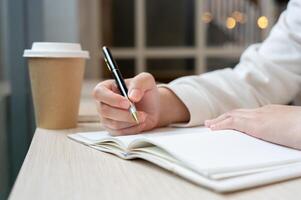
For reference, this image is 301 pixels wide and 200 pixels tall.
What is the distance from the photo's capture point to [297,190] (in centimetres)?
44

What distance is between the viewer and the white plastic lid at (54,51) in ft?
2.65

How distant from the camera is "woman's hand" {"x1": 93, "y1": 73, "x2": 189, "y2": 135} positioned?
737 mm

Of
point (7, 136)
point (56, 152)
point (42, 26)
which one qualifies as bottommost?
point (7, 136)

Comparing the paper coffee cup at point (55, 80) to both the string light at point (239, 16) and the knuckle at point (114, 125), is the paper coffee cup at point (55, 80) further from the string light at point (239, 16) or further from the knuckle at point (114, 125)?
the string light at point (239, 16)

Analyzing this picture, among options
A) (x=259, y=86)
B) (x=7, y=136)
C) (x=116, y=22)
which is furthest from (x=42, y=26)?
(x=116, y=22)

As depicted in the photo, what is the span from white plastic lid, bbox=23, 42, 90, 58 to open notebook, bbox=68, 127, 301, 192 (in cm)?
24

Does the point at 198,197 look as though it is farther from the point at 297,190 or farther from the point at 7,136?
the point at 7,136

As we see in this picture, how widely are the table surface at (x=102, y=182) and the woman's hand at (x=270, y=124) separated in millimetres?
134

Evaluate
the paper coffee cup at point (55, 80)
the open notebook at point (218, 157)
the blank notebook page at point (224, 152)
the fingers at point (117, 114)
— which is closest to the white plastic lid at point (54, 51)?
the paper coffee cup at point (55, 80)

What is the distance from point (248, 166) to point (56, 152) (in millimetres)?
296

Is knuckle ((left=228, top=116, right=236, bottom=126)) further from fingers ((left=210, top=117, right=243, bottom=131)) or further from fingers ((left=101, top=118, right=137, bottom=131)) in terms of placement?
fingers ((left=101, top=118, right=137, bottom=131))

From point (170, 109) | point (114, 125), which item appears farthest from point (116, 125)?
point (170, 109)

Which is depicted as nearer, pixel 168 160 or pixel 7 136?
pixel 168 160

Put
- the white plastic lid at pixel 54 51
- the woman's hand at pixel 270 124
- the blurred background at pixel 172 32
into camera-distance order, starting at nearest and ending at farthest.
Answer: the woman's hand at pixel 270 124
the white plastic lid at pixel 54 51
the blurred background at pixel 172 32
